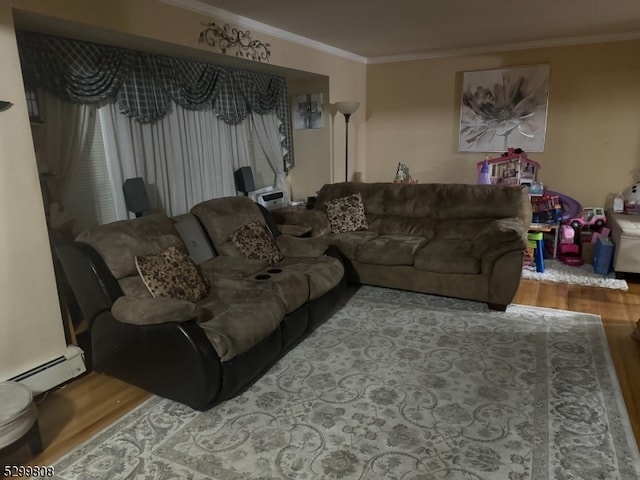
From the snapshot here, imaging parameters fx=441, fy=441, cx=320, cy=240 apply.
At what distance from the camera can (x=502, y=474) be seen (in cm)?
183

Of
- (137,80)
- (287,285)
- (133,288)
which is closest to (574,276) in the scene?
(287,285)

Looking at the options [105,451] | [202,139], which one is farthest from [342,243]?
[105,451]

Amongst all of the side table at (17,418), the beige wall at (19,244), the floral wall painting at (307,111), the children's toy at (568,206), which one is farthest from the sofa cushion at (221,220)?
the children's toy at (568,206)

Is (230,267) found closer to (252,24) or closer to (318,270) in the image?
(318,270)

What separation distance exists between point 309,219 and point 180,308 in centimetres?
214

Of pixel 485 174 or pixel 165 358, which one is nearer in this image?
pixel 165 358

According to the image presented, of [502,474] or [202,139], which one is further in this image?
[202,139]

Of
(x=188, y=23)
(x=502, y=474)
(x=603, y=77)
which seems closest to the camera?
(x=502, y=474)

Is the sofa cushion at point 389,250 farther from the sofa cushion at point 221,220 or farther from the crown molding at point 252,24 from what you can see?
the crown molding at point 252,24

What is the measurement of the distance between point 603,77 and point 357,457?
15.2ft

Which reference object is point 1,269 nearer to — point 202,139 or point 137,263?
point 137,263

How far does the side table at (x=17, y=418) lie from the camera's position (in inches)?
70.7

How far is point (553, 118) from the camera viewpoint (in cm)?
485

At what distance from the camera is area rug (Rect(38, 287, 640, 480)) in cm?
188
